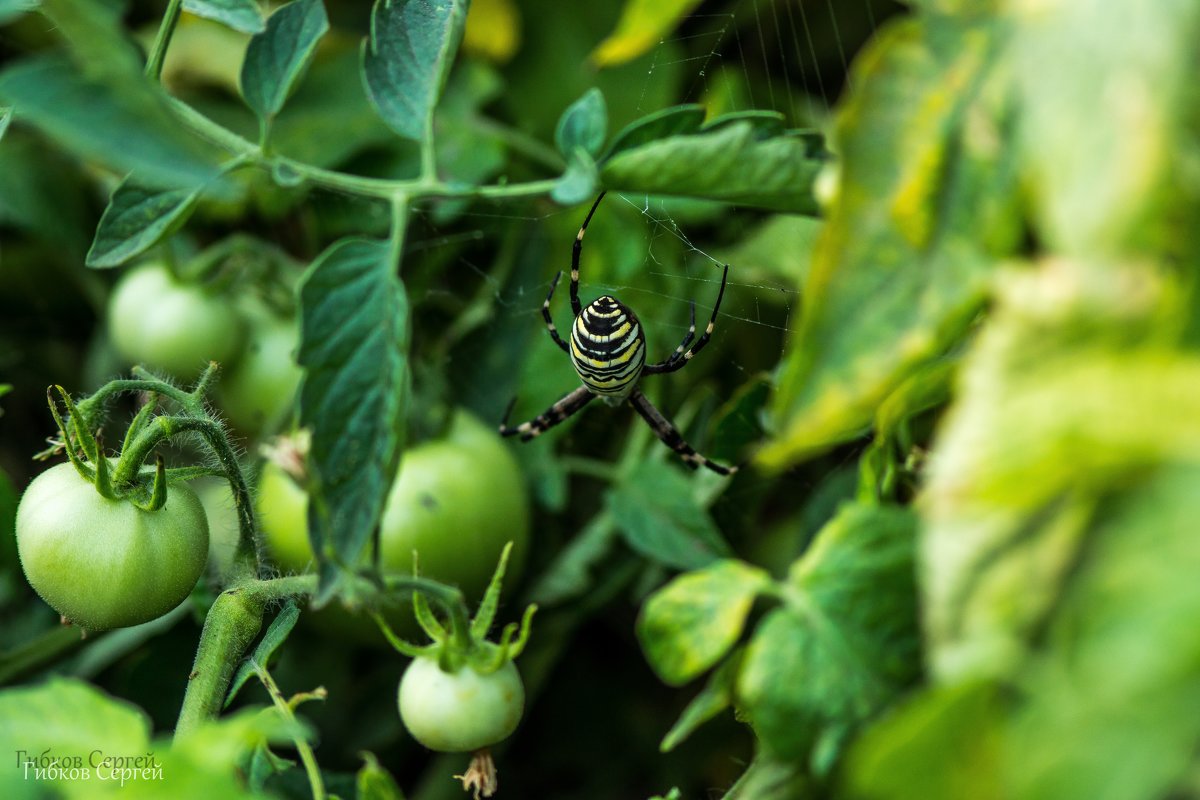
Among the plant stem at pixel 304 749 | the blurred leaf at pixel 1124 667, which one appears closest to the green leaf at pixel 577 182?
the plant stem at pixel 304 749

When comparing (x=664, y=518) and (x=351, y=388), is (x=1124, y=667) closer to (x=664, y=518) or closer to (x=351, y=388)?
(x=351, y=388)

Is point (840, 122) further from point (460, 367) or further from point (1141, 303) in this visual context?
point (460, 367)

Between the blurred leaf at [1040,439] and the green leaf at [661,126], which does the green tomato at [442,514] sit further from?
the blurred leaf at [1040,439]

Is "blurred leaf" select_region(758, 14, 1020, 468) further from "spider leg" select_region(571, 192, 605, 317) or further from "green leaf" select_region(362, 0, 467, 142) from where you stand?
"spider leg" select_region(571, 192, 605, 317)

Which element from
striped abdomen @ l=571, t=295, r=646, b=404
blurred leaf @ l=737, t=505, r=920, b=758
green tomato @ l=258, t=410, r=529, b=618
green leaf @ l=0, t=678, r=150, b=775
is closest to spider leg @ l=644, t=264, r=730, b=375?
striped abdomen @ l=571, t=295, r=646, b=404

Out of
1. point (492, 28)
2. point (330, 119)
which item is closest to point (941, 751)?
point (330, 119)
